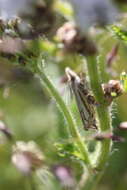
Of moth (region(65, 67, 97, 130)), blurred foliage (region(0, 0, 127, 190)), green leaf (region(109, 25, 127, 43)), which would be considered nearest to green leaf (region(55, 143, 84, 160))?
blurred foliage (region(0, 0, 127, 190))

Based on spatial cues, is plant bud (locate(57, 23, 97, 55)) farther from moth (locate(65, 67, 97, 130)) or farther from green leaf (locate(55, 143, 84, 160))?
green leaf (locate(55, 143, 84, 160))

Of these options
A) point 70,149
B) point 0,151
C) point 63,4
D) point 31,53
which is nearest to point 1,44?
point 31,53

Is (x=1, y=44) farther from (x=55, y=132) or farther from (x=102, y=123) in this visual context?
(x=55, y=132)

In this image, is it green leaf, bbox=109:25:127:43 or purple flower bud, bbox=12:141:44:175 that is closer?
green leaf, bbox=109:25:127:43

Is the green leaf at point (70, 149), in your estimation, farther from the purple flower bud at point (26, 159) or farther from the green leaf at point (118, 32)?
the green leaf at point (118, 32)

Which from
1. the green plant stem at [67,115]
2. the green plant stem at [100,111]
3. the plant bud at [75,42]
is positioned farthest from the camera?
the green plant stem at [67,115]

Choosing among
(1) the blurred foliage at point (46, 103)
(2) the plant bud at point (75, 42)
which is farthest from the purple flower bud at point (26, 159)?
(2) the plant bud at point (75, 42)

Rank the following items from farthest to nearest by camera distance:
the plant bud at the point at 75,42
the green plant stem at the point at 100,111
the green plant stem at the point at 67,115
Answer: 1. the green plant stem at the point at 67,115
2. the green plant stem at the point at 100,111
3. the plant bud at the point at 75,42

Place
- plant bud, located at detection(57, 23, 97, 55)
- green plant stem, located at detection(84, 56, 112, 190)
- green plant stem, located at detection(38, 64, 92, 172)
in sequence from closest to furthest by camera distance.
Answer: plant bud, located at detection(57, 23, 97, 55) → green plant stem, located at detection(84, 56, 112, 190) → green plant stem, located at detection(38, 64, 92, 172)
